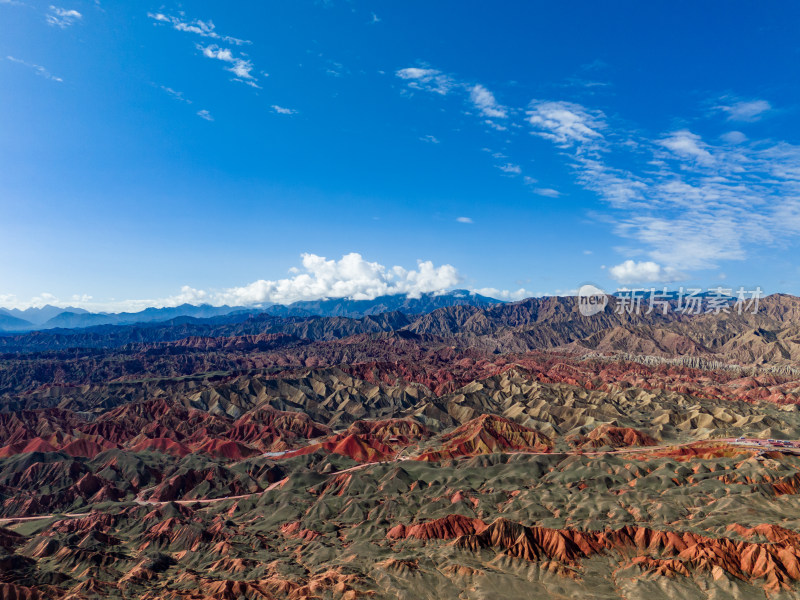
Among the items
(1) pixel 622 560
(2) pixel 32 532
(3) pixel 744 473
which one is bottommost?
(2) pixel 32 532

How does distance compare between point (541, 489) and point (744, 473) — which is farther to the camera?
point (541, 489)

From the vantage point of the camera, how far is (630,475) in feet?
520

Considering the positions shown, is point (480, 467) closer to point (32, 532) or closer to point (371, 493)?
point (371, 493)

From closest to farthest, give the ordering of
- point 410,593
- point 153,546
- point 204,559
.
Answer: point 410,593 → point 204,559 → point 153,546

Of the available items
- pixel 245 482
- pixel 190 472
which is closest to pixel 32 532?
pixel 190 472

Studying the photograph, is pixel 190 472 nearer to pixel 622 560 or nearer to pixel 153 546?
pixel 153 546

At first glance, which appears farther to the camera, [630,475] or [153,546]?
[630,475]

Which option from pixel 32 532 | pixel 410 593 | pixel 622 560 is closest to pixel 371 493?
pixel 410 593

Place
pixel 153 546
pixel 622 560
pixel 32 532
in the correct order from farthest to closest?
pixel 32 532 → pixel 153 546 → pixel 622 560

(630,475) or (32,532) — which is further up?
(630,475)

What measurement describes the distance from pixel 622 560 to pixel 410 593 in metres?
46.9

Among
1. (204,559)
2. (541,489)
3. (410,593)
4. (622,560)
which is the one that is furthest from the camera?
(541,489)

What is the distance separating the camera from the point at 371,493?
16062 cm

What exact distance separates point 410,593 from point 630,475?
89923 mm
